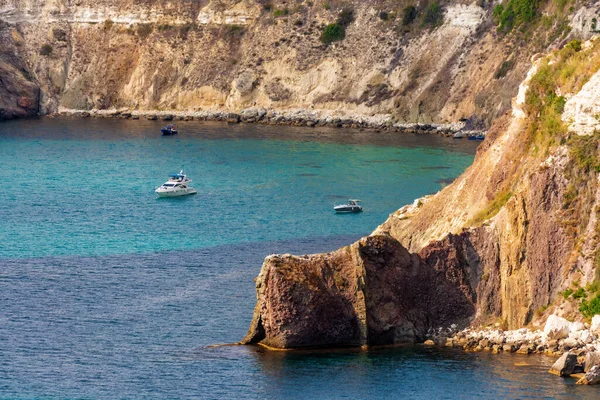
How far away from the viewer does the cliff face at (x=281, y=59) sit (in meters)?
169

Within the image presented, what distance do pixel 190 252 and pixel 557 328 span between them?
35984mm

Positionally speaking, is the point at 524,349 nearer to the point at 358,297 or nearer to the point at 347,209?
the point at 358,297

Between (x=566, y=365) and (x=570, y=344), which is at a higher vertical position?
(x=570, y=344)

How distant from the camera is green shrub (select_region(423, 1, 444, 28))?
177 m

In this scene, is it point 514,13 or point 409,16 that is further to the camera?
point 409,16

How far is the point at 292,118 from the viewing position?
176375 millimetres

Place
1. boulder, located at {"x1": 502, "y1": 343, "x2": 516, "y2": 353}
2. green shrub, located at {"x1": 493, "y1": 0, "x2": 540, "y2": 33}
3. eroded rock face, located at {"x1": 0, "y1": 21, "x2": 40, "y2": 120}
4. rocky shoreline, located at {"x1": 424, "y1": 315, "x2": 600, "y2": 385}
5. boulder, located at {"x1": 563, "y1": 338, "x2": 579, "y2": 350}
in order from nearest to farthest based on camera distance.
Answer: rocky shoreline, located at {"x1": 424, "y1": 315, "x2": 600, "y2": 385} → boulder, located at {"x1": 563, "y1": 338, "x2": 579, "y2": 350} → boulder, located at {"x1": 502, "y1": 343, "x2": 516, "y2": 353} → green shrub, located at {"x1": 493, "y1": 0, "x2": 540, "y2": 33} → eroded rock face, located at {"x1": 0, "y1": 21, "x2": 40, "y2": 120}

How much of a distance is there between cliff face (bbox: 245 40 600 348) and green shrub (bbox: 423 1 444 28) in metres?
108

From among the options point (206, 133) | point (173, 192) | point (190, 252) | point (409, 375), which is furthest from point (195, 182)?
point (409, 375)

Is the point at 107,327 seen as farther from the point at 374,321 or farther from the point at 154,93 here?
the point at 154,93

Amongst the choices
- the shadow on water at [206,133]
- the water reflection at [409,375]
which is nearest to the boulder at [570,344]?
the water reflection at [409,375]

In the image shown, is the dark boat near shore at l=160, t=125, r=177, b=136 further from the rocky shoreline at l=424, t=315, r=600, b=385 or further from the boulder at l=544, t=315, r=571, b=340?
the boulder at l=544, t=315, r=571, b=340

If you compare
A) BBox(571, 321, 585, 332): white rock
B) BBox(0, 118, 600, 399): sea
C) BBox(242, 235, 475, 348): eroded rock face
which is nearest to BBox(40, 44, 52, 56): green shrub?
BBox(0, 118, 600, 399): sea

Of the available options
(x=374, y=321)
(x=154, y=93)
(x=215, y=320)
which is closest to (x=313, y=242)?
(x=215, y=320)
